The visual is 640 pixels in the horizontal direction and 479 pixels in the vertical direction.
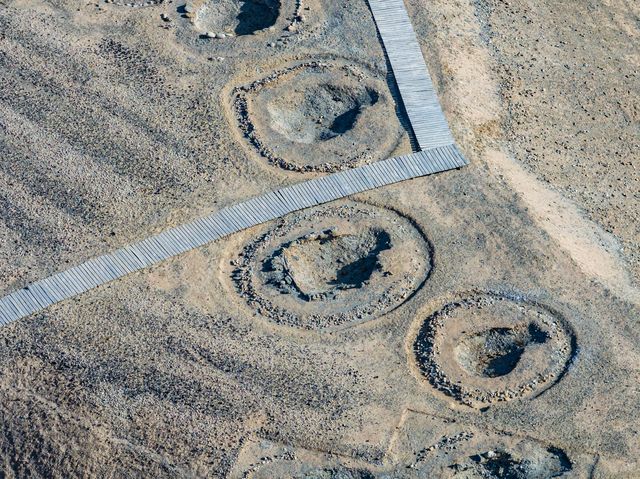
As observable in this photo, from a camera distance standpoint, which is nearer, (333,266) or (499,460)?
(499,460)

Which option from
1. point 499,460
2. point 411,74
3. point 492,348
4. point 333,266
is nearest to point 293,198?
point 333,266

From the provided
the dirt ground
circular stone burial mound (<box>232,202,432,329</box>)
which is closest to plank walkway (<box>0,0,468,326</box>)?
the dirt ground

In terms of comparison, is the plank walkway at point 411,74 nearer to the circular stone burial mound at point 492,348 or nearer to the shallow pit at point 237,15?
the shallow pit at point 237,15

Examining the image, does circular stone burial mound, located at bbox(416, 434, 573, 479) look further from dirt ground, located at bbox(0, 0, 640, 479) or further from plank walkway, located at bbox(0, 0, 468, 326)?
plank walkway, located at bbox(0, 0, 468, 326)

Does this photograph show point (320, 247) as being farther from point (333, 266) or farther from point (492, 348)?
point (492, 348)

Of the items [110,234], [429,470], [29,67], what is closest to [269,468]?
[429,470]

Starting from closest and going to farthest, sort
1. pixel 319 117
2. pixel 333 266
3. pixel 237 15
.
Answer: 1. pixel 333 266
2. pixel 319 117
3. pixel 237 15

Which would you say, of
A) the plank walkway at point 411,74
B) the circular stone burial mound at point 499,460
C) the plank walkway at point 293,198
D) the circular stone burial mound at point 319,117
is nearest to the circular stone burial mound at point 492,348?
the circular stone burial mound at point 499,460
